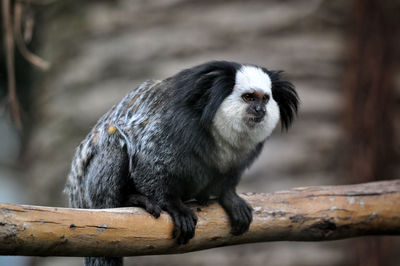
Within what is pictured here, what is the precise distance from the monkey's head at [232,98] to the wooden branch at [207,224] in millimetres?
466

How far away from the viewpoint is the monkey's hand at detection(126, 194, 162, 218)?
310cm

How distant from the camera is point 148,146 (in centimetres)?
329

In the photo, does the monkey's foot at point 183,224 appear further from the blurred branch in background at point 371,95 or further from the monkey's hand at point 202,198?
the blurred branch in background at point 371,95

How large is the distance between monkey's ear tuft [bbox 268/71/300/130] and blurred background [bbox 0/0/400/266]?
5.98ft

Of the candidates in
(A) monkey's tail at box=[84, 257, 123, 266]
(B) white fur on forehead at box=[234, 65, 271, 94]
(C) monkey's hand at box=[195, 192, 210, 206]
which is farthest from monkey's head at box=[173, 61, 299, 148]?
(A) monkey's tail at box=[84, 257, 123, 266]

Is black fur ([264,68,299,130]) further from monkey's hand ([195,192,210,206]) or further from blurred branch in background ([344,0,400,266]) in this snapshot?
blurred branch in background ([344,0,400,266])

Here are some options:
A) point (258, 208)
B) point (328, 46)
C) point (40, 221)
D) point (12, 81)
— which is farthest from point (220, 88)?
point (328, 46)

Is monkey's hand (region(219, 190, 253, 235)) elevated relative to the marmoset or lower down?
lower down

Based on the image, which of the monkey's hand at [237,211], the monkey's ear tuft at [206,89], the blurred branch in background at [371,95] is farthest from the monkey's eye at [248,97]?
the blurred branch in background at [371,95]

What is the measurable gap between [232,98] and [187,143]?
429 mm

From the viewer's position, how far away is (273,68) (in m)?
5.57

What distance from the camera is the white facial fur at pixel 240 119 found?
3346 millimetres

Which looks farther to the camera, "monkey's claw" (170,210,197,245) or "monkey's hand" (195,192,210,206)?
"monkey's hand" (195,192,210,206)

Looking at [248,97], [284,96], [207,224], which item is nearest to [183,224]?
[207,224]
